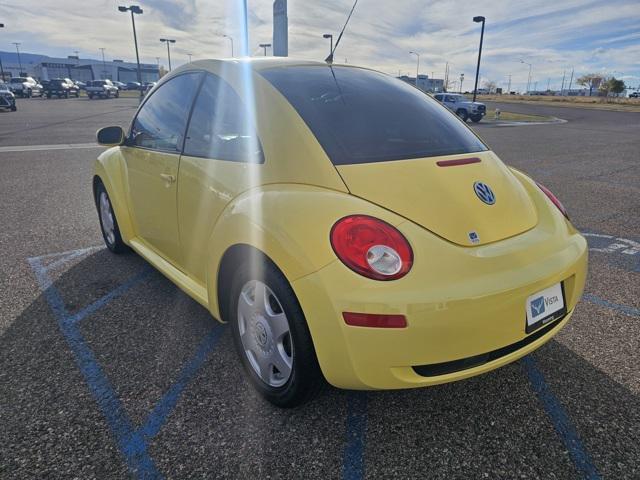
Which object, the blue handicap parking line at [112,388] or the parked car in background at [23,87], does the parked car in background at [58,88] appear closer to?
the parked car in background at [23,87]

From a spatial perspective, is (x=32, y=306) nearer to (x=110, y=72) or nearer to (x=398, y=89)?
(x=398, y=89)

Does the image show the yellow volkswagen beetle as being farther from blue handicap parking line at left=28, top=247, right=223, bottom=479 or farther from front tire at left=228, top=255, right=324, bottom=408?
blue handicap parking line at left=28, top=247, right=223, bottom=479

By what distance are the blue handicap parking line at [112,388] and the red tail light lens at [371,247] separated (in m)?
1.18

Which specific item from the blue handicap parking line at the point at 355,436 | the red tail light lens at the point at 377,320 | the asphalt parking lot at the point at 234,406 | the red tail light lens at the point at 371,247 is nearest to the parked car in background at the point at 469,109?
the asphalt parking lot at the point at 234,406

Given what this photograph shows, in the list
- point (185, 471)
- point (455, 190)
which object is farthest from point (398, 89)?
point (185, 471)

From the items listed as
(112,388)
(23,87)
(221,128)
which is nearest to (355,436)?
(112,388)

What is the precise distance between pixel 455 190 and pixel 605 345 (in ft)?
5.07

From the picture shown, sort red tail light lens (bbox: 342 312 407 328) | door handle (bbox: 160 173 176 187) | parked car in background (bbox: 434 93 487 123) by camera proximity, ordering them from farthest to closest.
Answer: parked car in background (bbox: 434 93 487 123) → door handle (bbox: 160 173 176 187) → red tail light lens (bbox: 342 312 407 328)

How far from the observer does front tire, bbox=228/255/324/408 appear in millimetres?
1907

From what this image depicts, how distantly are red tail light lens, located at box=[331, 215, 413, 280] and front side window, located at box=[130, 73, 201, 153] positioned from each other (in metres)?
1.48

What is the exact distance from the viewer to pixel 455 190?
2.10 metres

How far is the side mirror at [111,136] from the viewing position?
351cm

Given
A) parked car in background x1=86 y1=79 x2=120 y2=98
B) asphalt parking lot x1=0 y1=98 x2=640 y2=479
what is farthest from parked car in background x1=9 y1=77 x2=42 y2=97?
asphalt parking lot x1=0 y1=98 x2=640 y2=479

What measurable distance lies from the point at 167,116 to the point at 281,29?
890 cm
